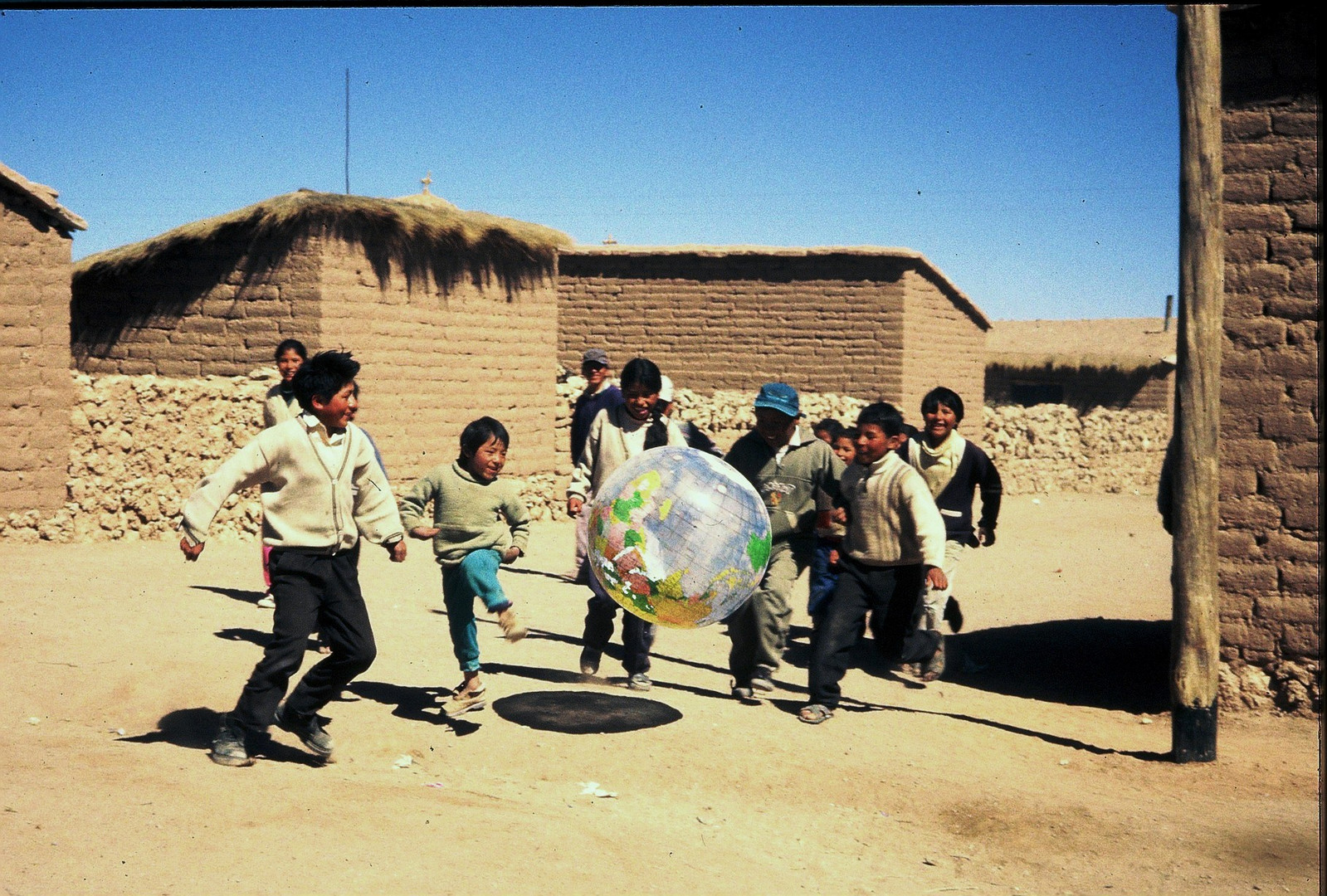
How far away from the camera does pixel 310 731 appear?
18.0ft

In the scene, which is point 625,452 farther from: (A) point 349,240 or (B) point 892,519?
(A) point 349,240

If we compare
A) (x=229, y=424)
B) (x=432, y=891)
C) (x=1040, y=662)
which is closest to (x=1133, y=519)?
(x=1040, y=662)

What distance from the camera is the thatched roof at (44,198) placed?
1076 centimetres

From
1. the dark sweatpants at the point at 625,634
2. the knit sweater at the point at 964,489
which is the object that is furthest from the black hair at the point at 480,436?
Result: the knit sweater at the point at 964,489

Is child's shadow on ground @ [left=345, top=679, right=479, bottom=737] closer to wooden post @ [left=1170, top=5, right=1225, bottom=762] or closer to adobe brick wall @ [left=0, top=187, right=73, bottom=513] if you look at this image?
wooden post @ [left=1170, top=5, right=1225, bottom=762]

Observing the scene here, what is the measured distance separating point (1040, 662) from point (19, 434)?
28.3 feet

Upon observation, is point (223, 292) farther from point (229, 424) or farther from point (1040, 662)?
point (1040, 662)

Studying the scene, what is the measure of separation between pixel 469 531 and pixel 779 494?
1654 mm

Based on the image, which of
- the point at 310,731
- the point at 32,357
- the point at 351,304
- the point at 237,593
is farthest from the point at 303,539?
the point at 351,304

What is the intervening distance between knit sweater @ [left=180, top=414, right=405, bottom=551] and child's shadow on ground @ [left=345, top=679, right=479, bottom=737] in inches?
48.3

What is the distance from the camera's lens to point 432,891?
12.7ft

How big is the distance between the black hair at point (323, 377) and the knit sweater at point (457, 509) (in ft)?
3.04

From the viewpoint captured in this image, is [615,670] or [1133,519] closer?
[615,670]

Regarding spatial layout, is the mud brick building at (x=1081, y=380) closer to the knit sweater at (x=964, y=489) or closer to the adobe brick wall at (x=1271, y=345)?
the knit sweater at (x=964, y=489)
